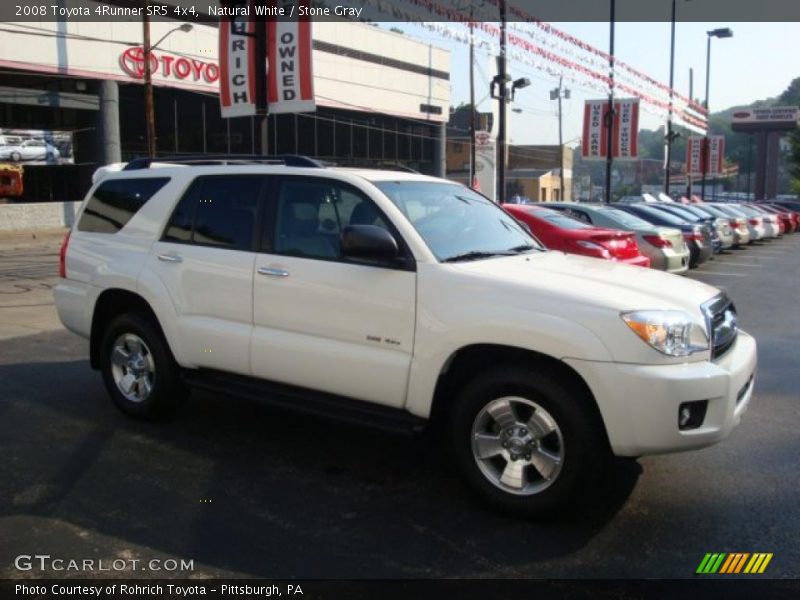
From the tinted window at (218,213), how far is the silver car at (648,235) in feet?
32.2

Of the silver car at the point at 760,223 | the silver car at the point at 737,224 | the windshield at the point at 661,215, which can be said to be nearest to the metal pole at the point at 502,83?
the windshield at the point at 661,215

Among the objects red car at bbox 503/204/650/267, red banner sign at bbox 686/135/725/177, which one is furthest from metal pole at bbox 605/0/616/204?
red banner sign at bbox 686/135/725/177

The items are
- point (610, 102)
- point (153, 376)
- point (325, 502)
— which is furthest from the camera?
point (610, 102)

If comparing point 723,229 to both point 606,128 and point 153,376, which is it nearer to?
point 606,128

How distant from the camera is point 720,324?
425 centimetres

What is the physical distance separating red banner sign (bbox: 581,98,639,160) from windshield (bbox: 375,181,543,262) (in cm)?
2507

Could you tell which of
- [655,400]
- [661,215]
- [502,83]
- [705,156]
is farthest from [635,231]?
[705,156]

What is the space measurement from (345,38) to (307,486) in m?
37.4

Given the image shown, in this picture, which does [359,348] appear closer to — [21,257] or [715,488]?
[715,488]

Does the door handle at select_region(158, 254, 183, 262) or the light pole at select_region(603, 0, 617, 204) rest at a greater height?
the light pole at select_region(603, 0, 617, 204)

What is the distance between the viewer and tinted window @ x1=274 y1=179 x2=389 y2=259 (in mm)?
4688

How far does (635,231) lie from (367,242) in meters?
11.3

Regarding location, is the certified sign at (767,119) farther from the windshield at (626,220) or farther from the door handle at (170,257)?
the door handle at (170,257)
